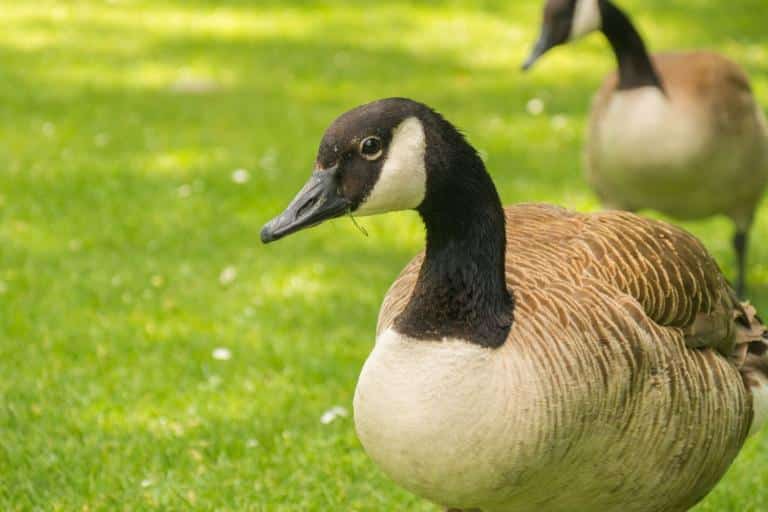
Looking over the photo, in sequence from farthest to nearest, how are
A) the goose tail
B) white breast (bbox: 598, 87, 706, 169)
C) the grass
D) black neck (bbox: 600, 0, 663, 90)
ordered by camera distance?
black neck (bbox: 600, 0, 663, 90) → white breast (bbox: 598, 87, 706, 169) → the grass → the goose tail

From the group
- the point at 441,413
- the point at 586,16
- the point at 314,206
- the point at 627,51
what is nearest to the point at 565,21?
the point at 586,16

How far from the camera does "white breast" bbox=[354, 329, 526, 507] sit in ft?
10.6

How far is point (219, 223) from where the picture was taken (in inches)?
291

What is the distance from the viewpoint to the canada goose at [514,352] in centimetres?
324

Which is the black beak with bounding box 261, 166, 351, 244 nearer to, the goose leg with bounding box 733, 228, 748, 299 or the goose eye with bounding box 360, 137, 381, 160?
the goose eye with bounding box 360, 137, 381, 160

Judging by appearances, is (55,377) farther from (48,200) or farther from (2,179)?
(2,179)

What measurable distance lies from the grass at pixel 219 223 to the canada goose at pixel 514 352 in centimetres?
103

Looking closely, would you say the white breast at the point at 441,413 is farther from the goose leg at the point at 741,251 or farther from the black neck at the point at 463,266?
the goose leg at the point at 741,251

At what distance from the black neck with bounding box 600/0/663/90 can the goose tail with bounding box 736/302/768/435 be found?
2355mm

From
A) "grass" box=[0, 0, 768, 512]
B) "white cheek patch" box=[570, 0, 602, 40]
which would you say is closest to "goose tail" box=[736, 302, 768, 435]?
"grass" box=[0, 0, 768, 512]

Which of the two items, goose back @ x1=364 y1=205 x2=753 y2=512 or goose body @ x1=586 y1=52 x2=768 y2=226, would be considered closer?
goose back @ x1=364 y1=205 x2=753 y2=512

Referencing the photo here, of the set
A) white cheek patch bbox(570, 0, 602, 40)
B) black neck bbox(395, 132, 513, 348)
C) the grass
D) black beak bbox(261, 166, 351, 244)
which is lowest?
the grass

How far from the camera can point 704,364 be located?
380 centimetres

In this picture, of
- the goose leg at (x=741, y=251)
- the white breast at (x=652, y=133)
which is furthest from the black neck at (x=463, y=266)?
the goose leg at (x=741, y=251)
